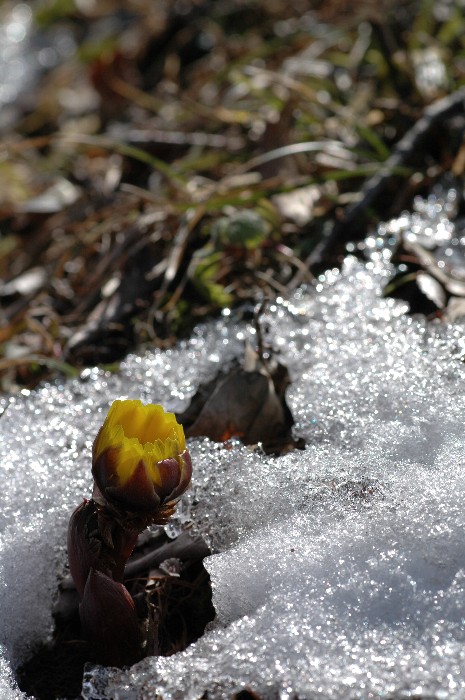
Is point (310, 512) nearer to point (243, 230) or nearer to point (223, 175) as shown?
point (243, 230)

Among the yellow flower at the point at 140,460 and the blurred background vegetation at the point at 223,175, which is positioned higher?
the yellow flower at the point at 140,460

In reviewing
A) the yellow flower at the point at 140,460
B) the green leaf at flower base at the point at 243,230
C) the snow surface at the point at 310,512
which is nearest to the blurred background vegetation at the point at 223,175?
the green leaf at flower base at the point at 243,230

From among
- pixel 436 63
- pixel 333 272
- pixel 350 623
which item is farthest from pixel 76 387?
pixel 436 63

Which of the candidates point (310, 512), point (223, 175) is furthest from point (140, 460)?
point (223, 175)

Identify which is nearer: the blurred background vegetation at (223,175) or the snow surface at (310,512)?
the snow surface at (310,512)

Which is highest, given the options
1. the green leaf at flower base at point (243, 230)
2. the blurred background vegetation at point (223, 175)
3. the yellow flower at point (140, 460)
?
the yellow flower at point (140, 460)

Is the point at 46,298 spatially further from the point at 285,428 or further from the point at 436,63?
the point at 436,63

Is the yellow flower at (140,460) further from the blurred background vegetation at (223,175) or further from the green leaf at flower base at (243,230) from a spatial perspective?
the green leaf at flower base at (243,230)
